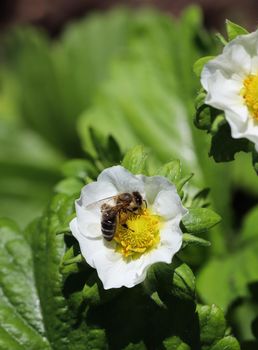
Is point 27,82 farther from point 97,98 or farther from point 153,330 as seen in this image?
point 153,330

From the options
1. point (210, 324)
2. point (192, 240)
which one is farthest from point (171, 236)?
point (210, 324)

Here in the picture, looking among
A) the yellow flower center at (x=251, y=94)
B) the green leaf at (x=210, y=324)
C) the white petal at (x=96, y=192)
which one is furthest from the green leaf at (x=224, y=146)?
the green leaf at (x=210, y=324)

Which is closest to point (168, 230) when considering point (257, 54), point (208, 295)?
point (257, 54)

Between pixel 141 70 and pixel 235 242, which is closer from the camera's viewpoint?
pixel 235 242

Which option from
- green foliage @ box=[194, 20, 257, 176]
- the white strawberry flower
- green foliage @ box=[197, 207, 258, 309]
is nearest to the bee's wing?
the white strawberry flower

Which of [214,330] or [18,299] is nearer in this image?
[214,330]

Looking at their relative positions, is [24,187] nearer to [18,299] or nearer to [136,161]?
[18,299]

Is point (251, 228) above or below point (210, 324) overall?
above
